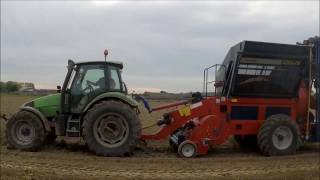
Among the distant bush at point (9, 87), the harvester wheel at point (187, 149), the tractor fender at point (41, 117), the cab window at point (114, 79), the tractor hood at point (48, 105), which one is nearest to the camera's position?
the harvester wheel at point (187, 149)

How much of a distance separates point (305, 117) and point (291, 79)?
112 centimetres

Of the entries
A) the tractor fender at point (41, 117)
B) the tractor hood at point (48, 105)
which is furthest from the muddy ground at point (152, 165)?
the tractor hood at point (48, 105)

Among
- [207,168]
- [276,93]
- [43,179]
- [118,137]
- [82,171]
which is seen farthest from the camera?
[276,93]

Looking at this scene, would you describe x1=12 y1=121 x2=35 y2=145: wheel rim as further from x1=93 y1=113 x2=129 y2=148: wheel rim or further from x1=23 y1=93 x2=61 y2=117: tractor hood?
x1=93 y1=113 x2=129 y2=148: wheel rim

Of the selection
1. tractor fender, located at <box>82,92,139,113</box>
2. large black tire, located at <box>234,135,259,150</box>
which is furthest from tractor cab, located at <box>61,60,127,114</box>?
large black tire, located at <box>234,135,259,150</box>

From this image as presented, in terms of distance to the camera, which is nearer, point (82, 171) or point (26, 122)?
point (82, 171)

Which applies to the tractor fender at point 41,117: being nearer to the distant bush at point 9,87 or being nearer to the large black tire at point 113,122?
the large black tire at point 113,122

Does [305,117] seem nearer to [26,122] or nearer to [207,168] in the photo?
[207,168]

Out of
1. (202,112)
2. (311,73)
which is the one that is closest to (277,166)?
(202,112)

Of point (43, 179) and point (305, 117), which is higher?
point (305, 117)

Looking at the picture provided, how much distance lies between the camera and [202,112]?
1323cm

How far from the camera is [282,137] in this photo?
13250 mm

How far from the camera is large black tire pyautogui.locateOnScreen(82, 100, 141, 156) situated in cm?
1241

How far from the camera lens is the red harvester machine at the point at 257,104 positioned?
42.9 feet
